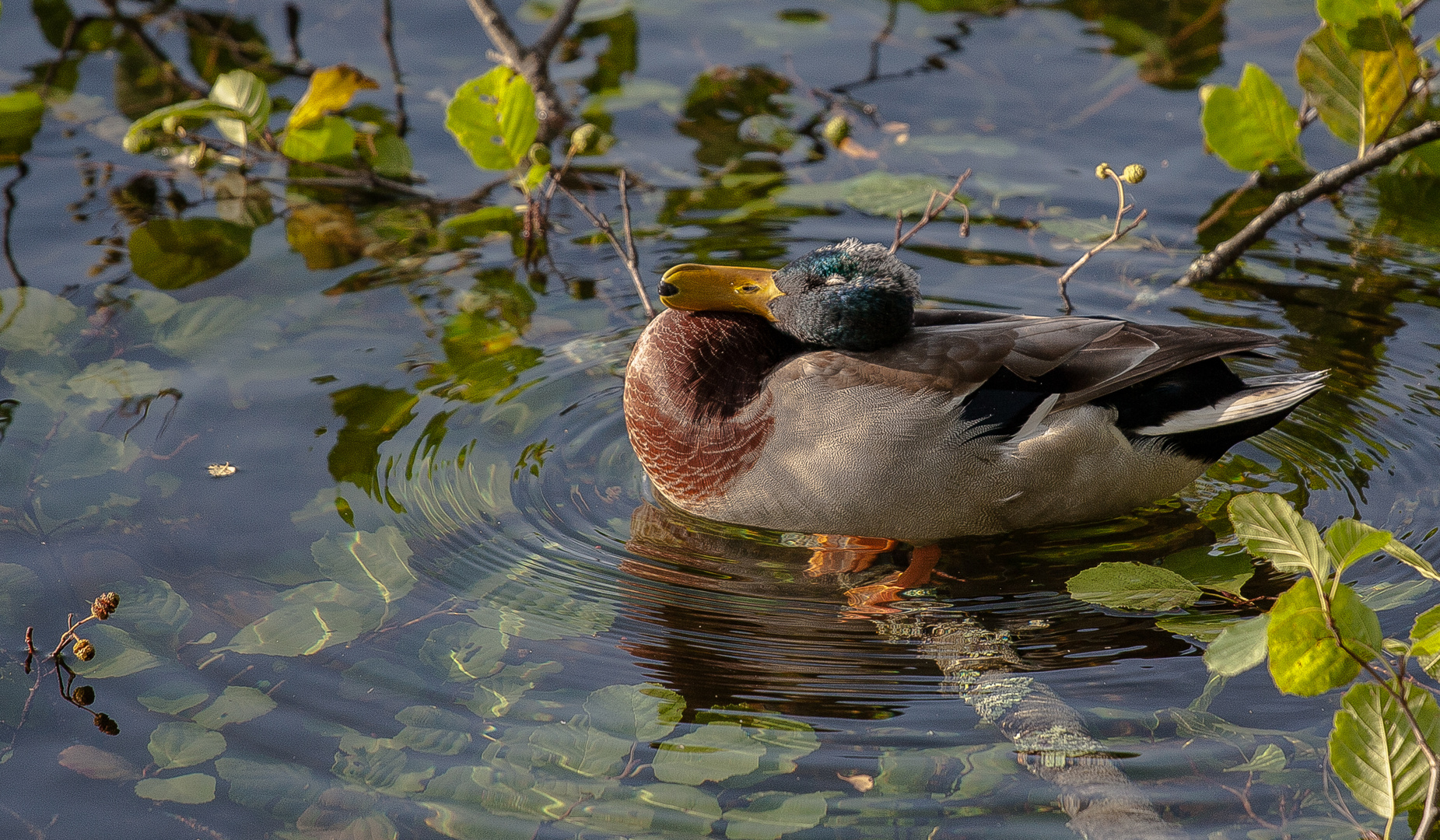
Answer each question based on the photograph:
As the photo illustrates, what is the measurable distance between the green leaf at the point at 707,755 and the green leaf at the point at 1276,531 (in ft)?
3.95

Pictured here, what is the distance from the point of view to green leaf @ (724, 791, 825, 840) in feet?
9.96

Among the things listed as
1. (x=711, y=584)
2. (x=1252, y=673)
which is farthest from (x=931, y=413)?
(x=1252, y=673)

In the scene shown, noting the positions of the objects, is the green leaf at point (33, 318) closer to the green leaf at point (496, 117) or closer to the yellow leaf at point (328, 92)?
the yellow leaf at point (328, 92)

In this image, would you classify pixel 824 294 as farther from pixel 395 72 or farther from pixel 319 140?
pixel 395 72

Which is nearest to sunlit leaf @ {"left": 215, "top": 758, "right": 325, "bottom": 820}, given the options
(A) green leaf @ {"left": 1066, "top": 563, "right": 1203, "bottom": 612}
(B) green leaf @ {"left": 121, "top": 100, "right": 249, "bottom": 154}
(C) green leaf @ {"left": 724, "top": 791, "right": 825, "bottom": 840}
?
(C) green leaf @ {"left": 724, "top": 791, "right": 825, "bottom": 840}

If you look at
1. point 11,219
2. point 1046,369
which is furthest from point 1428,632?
point 11,219

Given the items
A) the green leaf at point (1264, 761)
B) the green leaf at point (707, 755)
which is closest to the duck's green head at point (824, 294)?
the green leaf at point (707, 755)

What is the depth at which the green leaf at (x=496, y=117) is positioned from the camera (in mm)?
5172

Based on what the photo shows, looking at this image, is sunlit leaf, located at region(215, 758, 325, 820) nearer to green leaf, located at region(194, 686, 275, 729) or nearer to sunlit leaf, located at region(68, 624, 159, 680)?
green leaf, located at region(194, 686, 275, 729)

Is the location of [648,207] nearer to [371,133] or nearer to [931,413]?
[371,133]

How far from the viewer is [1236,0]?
23.9 feet

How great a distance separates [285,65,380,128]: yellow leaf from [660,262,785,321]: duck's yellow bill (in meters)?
2.33

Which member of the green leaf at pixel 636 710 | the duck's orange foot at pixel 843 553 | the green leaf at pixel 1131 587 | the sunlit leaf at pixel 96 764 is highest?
the green leaf at pixel 1131 587

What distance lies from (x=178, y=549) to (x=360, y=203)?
235cm
